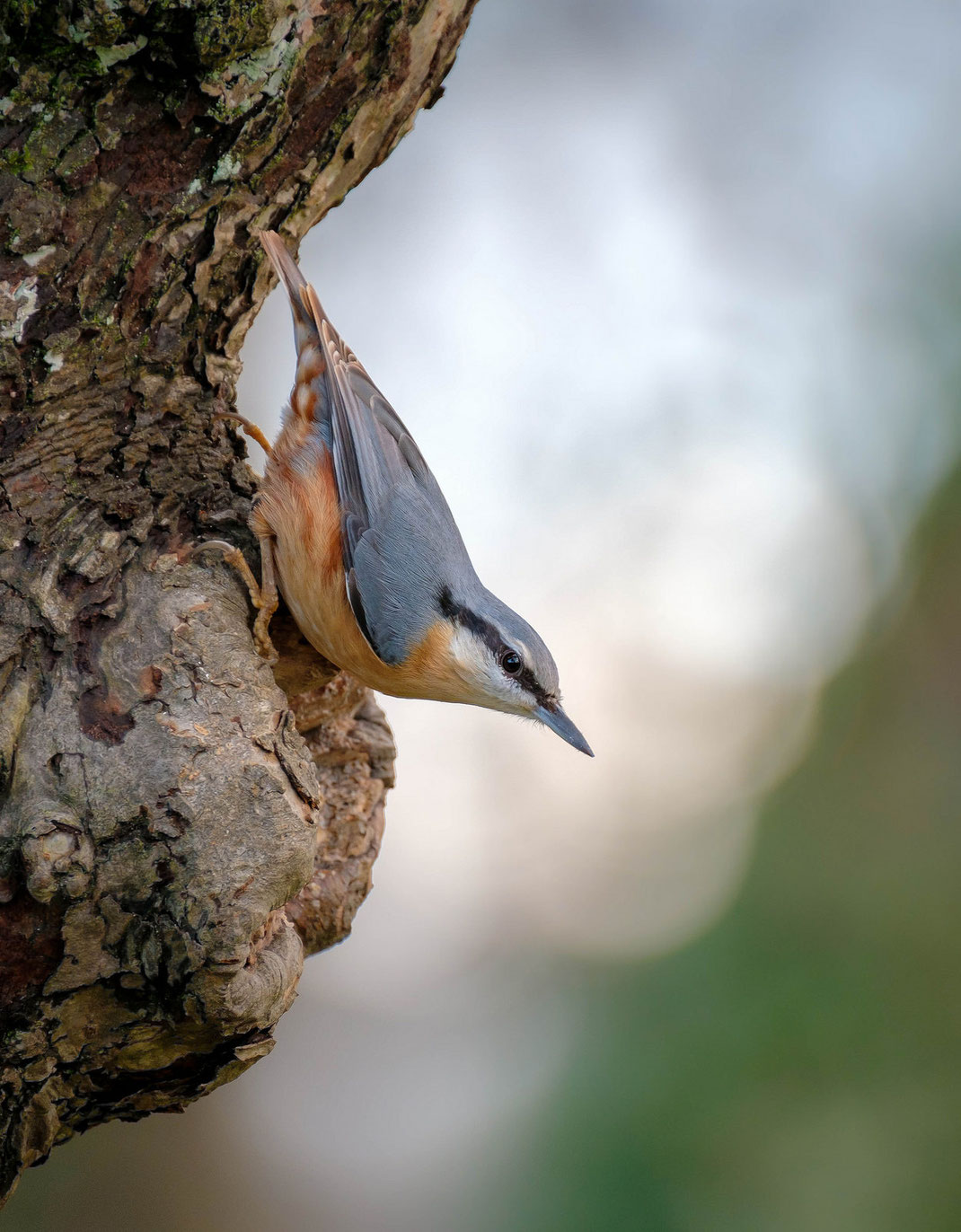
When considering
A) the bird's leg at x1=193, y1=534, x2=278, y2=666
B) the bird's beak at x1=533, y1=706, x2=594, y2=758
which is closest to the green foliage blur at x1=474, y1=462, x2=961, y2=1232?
the bird's beak at x1=533, y1=706, x2=594, y2=758

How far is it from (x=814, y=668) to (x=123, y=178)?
295cm

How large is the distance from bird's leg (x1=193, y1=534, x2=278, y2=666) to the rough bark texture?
0.09ft

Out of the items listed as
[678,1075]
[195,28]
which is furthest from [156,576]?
[678,1075]

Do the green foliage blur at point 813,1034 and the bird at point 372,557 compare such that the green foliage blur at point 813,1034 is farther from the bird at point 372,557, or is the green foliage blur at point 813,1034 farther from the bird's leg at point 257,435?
the bird's leg at point 257,435

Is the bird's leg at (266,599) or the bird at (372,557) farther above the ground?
the bird at (372,557)

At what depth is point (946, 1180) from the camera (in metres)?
2.71

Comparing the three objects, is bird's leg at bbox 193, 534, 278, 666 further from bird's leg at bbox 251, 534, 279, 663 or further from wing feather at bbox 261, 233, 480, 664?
wing feather at bbox 261, 233, 480, 664

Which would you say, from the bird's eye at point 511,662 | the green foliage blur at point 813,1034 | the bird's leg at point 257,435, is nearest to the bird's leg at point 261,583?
the bird's leg at point 257,435

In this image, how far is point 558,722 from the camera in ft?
7.90

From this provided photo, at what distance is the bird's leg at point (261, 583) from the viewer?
2006 mm

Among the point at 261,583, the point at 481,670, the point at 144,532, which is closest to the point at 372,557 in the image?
the point at 261,583

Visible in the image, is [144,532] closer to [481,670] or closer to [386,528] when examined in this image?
[386,528]

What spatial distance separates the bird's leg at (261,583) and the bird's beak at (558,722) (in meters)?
0.68

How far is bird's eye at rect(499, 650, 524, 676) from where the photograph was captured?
2334 millimetres
